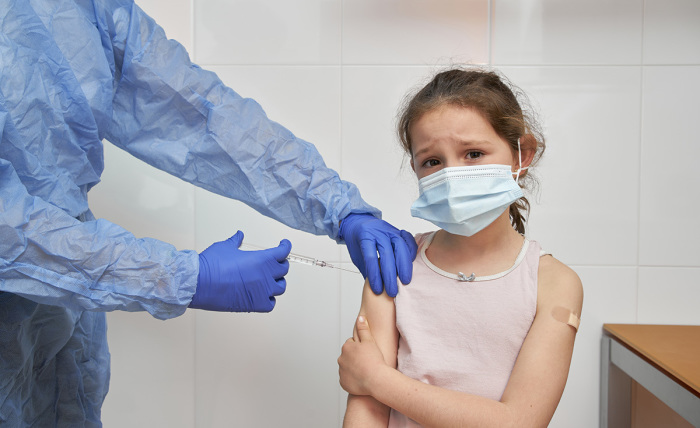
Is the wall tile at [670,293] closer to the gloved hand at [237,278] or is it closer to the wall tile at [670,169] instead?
the wall tile at [670,169]

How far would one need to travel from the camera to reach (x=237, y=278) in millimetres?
1027

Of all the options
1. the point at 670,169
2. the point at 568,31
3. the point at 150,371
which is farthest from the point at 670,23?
the point at 150,371

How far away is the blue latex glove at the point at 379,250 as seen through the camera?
1051mm

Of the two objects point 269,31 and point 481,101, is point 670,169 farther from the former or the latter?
point 269,31

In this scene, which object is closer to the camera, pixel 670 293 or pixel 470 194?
pixel 470 194

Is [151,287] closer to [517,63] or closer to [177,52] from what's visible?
[177,52]

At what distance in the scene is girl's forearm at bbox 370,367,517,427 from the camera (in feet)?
2.81

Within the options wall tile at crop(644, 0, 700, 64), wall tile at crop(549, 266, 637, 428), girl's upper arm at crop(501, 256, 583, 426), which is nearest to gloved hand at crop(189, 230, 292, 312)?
girl's upper arm at crop(501, 256, 583, 426)

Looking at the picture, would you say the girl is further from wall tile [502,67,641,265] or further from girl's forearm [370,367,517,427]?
wall tile [502,67,641,265]

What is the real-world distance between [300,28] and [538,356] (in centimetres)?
126

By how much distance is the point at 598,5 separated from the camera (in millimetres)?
1710

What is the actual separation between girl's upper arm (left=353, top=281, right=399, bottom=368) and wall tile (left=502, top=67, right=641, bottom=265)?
890mm

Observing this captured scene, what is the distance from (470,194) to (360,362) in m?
0.35

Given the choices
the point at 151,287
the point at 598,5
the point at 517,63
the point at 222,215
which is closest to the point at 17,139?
the point at 151,287
